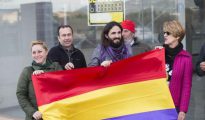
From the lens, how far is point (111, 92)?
4.73m

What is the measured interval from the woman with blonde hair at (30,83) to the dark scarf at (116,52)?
0.57 meters

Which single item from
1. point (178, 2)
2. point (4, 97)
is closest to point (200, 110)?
point (178, 2)

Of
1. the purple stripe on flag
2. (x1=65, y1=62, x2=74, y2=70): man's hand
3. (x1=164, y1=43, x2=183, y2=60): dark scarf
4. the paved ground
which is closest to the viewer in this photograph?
the purple stripe on flag

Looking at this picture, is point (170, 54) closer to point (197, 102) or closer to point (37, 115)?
point (37, 115)

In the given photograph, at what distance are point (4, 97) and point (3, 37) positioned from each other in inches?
45.6

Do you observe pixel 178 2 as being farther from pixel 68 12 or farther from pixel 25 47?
pixel 25 47

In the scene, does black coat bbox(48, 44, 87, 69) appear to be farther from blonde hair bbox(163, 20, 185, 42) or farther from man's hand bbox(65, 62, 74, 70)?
blonde hair bbox(163, 20, 185, 42)

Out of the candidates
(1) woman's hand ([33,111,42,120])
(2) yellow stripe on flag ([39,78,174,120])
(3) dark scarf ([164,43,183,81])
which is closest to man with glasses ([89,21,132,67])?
(2) yellow stripe on flag ([39,78,174,120])

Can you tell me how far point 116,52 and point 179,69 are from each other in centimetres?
64

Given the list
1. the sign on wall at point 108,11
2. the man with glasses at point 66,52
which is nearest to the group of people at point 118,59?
the man with glasses at point 66,52

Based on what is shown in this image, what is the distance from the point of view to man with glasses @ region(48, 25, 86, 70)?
5.19 meters

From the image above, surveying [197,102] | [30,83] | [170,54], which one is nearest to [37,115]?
[30,83]

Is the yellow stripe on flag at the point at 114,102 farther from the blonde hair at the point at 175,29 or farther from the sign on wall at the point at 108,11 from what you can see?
the sign on wall at the point at 108,11

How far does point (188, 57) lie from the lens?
15.4 feet
